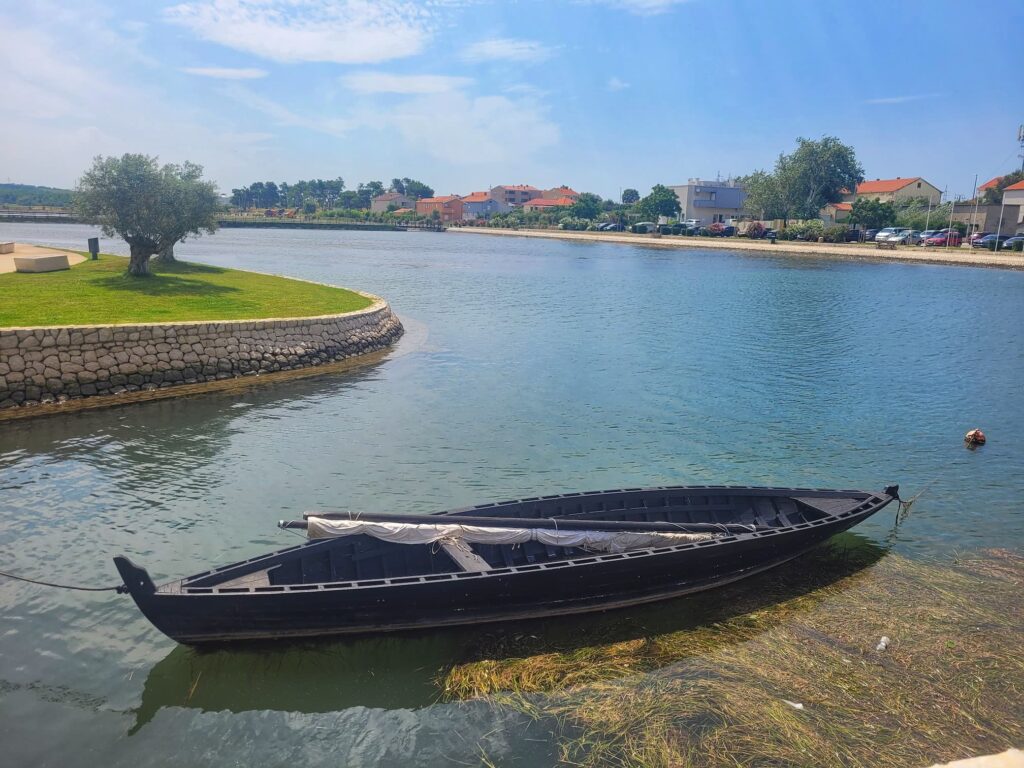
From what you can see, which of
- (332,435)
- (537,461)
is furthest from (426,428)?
(537,461)

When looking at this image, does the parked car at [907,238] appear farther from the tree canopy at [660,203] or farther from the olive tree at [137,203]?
the olive tree at [137,203]

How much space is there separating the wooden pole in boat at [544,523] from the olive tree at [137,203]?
1244 inches

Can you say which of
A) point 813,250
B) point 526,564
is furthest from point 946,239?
point 526,564

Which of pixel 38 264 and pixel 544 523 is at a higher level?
pixel 38 264

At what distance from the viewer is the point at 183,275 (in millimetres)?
42531

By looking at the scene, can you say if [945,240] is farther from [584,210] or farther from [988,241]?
[584,210]

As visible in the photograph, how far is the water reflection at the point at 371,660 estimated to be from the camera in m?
10.9

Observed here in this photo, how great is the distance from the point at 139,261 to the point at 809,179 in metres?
130

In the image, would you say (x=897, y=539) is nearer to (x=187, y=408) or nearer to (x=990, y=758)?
(x=990, y=758)

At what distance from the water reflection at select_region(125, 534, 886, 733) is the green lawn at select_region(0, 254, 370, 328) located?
19.7 m

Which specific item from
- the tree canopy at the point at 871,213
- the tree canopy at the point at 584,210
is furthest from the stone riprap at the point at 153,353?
the tree canopy at the point at 584,210

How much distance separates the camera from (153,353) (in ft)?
88.8

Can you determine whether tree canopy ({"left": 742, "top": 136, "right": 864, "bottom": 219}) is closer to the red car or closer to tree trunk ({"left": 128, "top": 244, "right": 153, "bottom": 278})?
the red car

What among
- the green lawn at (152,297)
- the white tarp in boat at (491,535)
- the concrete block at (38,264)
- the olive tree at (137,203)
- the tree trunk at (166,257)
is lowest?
the white tarp in boat at (491,535)
